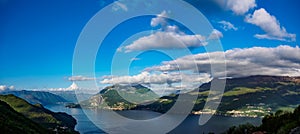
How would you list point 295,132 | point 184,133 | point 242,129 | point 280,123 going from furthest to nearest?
point 184,133
point 242,129
point 280,123
point 295,132

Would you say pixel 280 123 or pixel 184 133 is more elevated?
pixel 280 123

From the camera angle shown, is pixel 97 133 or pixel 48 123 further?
pixel 48 123

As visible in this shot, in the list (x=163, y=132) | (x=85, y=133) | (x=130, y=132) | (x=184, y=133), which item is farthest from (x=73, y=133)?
(x=184, y=133)

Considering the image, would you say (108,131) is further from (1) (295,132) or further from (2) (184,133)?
(1) (295,132)

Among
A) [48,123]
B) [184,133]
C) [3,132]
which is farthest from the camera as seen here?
[48,123]

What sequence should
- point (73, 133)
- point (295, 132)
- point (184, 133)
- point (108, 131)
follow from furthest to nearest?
point (108, 131) < point (184, 133) < point (73, 133) < point (295, 132)

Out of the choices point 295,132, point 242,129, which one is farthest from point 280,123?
point 295,132

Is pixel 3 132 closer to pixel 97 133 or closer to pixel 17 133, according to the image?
pixel 17 133

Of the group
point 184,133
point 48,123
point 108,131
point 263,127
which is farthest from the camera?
point 48,123

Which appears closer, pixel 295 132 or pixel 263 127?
pixel 295 132
